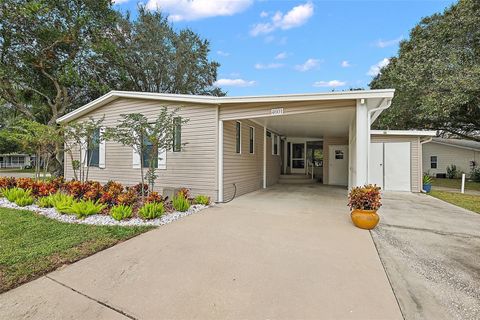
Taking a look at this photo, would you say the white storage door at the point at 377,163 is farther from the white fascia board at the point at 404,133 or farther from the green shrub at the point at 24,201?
the green shrub at the point at 24,201

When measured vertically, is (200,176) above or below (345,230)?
above

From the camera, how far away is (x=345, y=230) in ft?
14.9

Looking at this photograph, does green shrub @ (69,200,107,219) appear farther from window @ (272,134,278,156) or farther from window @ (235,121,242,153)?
window @ (272,134,278,156)

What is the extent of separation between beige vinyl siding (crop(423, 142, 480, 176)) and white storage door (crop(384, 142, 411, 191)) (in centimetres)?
1088

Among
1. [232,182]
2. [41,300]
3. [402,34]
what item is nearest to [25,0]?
[232,182]

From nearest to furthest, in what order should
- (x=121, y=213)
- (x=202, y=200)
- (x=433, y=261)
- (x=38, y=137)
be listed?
(x=433, y=261) < (x=121, y=213) < (x=202, y=200) < (x=38, y=137)

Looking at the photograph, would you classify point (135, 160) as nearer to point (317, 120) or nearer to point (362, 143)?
point (317, 120)

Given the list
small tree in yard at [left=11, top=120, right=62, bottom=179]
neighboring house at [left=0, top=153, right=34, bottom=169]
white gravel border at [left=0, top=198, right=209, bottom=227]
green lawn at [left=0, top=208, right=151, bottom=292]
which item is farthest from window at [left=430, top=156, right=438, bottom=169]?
neighboring house at [left=0, top=153, right=34, bottom=169]

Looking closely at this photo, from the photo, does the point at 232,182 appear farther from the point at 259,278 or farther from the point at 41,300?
the point at 41,300

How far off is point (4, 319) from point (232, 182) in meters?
6.00

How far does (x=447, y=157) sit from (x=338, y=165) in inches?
462

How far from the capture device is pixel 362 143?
17.6 feet

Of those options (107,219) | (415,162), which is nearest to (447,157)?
(415,162)

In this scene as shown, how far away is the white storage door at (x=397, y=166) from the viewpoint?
10.1 m
